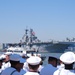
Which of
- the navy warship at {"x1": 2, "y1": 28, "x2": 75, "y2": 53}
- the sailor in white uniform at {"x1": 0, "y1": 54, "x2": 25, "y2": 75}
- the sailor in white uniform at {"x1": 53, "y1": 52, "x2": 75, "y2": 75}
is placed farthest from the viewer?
the navy warship at {"x1": 2, "y1": 28, "x2": 75, "y2": 53}

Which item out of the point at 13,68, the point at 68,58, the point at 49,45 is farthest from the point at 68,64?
the point at 49,45

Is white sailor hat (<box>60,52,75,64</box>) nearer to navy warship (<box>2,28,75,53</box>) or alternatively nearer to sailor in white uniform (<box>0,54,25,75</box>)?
sailor in white uniform (<box>0,54,25,75</box>)

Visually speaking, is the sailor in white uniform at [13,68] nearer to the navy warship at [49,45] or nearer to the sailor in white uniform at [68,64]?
the sailor in white uniform at [68,64]

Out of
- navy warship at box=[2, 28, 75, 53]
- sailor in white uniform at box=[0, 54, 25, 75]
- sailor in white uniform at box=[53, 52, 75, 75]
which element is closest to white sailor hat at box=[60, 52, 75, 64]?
sailor in white uniform at box=[53, 52, 75, 75]

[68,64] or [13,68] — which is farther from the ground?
[68,64]

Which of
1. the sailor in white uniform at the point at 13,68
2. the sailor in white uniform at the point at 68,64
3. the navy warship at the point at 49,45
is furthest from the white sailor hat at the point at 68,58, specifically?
the navy warship at the point at 49,45

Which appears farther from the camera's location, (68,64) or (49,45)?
(49,45)

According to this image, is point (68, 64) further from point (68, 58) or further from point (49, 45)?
point (49, 45)

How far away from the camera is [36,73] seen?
19.0 ft

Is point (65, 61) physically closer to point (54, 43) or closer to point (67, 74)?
point (67, 74)

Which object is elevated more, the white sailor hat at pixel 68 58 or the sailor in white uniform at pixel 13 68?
the white sailor hat at pixel 68 58

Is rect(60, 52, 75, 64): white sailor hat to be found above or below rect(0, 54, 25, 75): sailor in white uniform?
above

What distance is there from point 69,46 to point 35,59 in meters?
114

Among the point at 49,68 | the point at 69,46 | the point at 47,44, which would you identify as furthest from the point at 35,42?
the point at 49,68
